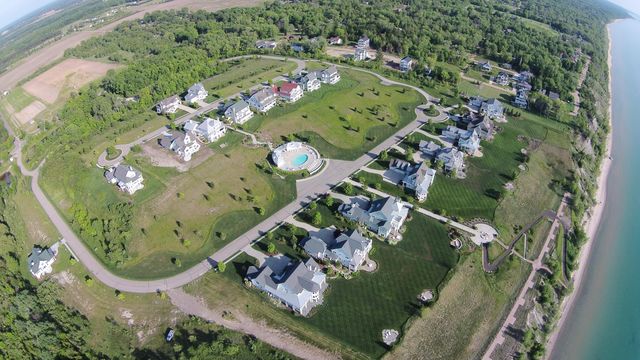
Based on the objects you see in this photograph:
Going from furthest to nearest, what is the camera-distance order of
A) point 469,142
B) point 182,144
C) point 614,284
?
point 469,142
point 182,144
point 614,284

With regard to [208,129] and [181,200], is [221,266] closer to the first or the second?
[181,200]

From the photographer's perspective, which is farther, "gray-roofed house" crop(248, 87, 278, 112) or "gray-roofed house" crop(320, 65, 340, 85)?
"gray-roofed house" crop(320, 65, 340, 85)

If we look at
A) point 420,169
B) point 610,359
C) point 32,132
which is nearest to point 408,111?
point 420,169

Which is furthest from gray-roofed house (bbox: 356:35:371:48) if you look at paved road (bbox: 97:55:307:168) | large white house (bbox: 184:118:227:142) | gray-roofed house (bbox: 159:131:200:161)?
gray-roofed house (bbox: 159:131:200:161)

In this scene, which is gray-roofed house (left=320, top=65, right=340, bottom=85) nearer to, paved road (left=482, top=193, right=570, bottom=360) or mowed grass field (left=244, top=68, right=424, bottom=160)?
mowed grass field (left=244, top=68, right=424, bottom=160)

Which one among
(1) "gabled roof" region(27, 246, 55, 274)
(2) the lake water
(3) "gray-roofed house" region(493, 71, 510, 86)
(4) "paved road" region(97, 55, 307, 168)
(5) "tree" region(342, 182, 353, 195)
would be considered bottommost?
(2) the lake water

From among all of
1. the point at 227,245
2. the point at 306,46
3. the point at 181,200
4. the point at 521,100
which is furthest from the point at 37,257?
the point at 521,100
